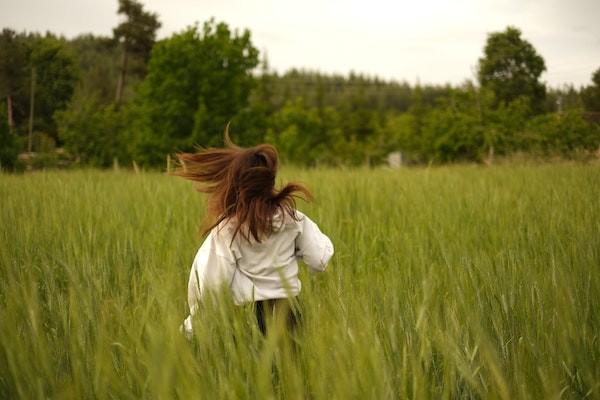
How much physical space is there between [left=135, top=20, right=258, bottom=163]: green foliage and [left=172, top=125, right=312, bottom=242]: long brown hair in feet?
78.4

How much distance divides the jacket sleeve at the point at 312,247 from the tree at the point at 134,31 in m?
41.3

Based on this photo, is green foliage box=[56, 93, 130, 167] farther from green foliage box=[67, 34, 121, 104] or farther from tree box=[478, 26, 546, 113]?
tree box=[478, 26, 546, 113]

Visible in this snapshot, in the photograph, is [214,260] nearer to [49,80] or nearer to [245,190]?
[245,190]

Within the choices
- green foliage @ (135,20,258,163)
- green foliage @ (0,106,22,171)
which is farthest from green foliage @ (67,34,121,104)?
green foliage @ (0,106,22,171)

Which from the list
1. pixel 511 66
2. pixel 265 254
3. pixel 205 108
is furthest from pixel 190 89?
pixel 265 254

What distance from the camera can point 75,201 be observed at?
437 cm

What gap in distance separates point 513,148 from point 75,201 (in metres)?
21.5

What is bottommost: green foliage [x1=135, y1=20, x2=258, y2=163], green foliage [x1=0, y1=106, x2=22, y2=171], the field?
the field

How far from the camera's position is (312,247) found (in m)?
2.08

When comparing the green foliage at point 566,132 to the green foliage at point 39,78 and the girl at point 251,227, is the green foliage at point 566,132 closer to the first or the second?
the girl at point 251,227

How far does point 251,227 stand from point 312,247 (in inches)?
11.7

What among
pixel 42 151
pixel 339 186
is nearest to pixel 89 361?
pixel 339 186

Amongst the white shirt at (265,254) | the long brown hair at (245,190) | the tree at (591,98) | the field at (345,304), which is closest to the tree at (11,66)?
the field at (345,304)

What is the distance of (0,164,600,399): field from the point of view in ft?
2.84
